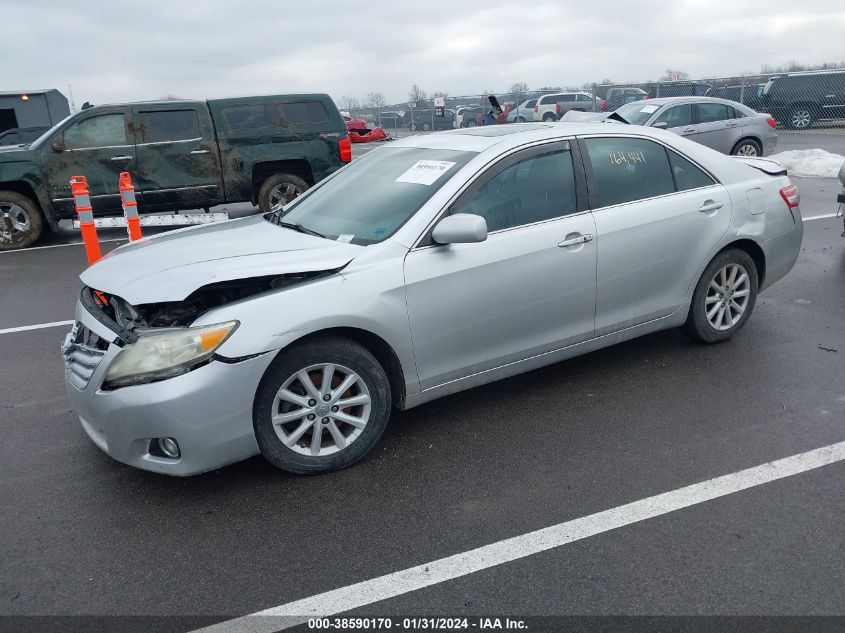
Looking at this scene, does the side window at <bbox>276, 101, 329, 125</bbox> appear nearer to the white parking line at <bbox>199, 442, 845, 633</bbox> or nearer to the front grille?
the front grille

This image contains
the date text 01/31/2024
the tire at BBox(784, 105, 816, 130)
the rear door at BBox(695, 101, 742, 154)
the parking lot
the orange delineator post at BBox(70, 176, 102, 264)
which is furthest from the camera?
the tire at BBox(784, 105, 816, 130)

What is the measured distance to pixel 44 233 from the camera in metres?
11.4

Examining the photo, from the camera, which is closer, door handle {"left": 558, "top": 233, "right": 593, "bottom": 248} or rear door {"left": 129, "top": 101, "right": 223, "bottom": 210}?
door handle {"left": 558, "top": 233, "right": 593, "bottom": 248}

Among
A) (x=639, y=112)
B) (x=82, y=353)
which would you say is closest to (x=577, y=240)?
(x=82, y=353)

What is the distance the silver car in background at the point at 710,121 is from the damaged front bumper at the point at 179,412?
39.2 feet

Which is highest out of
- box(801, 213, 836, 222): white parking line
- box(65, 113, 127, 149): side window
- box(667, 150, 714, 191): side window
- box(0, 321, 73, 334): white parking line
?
box(65, 113, 127, 149): side window

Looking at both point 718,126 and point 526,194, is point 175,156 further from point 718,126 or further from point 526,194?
point 718,126

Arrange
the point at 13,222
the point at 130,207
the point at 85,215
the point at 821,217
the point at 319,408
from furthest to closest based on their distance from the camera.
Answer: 1. the point at 821,217
2. the point at 13,222
3. the point at 130,207
4. the point at 85,215
5. the point at 319,408

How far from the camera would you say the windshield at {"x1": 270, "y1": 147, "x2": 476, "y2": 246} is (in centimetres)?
400

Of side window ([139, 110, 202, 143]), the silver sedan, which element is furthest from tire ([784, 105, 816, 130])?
the silver sedan

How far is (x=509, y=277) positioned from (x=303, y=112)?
8146mm

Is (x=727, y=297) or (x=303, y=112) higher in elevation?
(x=303, y=112)

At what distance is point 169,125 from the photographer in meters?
10.5

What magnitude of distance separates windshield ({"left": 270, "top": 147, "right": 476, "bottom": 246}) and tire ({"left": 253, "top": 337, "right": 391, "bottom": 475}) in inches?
26.8
